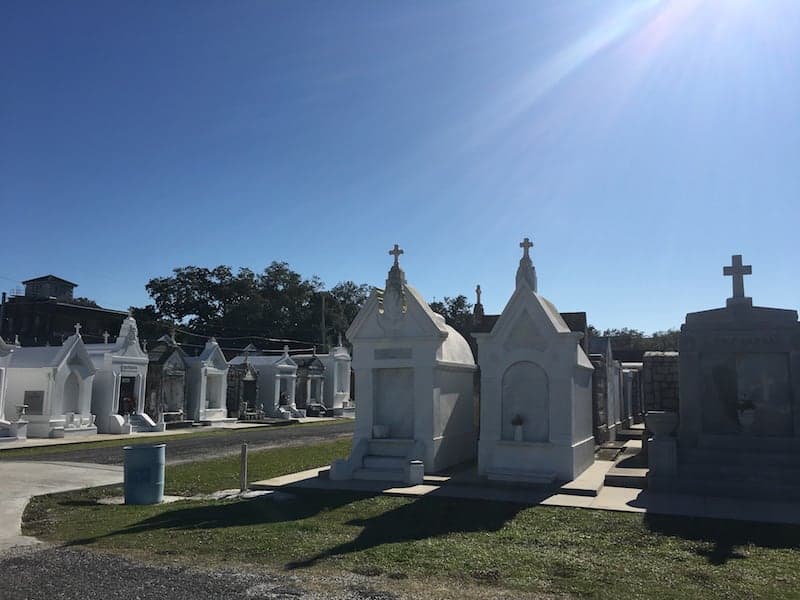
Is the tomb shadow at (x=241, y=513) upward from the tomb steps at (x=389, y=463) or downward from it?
downward

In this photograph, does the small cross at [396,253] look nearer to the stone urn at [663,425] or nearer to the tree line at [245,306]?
the stone urn at [663,425]

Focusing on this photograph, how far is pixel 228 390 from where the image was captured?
142ft

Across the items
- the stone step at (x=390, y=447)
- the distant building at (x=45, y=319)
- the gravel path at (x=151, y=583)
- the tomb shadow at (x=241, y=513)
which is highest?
the distant building at (x=45, y=319)

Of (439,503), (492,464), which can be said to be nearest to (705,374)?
(492,464)

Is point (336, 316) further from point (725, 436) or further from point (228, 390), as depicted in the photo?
point (725, 436)

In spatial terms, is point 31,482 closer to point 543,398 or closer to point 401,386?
point 401,386

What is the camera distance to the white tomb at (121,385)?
1267 inches

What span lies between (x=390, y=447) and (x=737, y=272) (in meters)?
8.48

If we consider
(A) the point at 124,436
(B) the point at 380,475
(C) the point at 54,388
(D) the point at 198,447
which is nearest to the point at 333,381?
(A) the point at 124,436

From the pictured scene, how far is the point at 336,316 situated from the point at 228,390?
34058 millimetres

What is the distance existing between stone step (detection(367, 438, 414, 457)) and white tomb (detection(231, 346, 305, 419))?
30.7m

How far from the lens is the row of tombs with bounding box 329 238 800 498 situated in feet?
40.5

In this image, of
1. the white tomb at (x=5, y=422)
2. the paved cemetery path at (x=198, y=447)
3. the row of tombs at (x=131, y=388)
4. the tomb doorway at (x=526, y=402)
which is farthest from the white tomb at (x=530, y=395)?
the row of tombs at (x=131, y=388)

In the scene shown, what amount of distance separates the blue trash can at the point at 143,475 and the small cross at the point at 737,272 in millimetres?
11832
